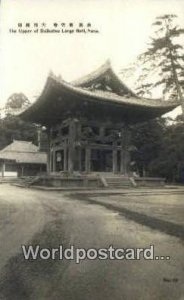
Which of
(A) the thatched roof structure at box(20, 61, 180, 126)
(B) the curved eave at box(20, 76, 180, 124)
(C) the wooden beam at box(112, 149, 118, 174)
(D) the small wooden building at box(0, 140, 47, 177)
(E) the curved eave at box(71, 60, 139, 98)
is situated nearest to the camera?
(B) the curved eave at box(20, 76, 180, 124)

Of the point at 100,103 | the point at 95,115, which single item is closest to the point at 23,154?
the point at 95,115

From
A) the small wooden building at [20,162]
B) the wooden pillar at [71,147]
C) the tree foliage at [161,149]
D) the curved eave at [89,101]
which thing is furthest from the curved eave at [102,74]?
the small wooden building at [20,162]

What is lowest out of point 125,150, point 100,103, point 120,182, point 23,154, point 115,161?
point 120,182

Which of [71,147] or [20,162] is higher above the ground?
[71,147]

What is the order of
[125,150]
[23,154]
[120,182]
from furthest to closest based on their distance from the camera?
[23,154] → [125,150] → [120,182]

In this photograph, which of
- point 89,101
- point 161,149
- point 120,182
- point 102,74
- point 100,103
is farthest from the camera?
point 161,149

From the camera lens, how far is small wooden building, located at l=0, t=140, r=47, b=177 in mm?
19641

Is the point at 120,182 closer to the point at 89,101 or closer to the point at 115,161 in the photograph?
the point at 115,161

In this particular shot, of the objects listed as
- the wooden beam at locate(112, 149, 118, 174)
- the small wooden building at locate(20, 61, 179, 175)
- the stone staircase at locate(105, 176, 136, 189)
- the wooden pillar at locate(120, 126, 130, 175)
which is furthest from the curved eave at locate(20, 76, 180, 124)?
the stone staircase at locate(105, 176, 136, 189)

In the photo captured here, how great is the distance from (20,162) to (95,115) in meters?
8.96

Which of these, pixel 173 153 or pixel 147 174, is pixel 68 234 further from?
pixel 147 174

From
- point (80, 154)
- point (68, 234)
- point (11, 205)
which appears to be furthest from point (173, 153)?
point (68, 234)

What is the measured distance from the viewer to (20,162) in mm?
19328

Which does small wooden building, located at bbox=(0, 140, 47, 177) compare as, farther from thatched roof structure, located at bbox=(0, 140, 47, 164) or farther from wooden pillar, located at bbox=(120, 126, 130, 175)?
wooden pillar, located at bbox=(120, 126, 130, 175)
